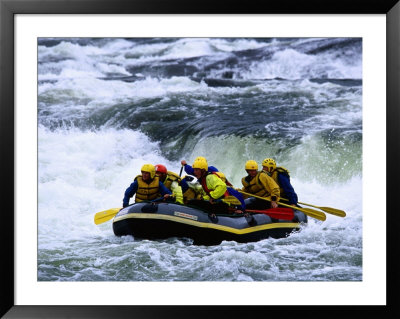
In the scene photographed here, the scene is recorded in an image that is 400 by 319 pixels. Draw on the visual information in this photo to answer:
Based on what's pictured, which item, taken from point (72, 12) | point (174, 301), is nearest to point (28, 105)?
point (72, 12)

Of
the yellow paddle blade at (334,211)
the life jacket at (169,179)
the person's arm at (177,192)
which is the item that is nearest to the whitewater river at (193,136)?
the yellow paddle blade at (334,211)

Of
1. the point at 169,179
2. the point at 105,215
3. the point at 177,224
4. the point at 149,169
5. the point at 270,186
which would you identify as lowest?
the point at 177,224

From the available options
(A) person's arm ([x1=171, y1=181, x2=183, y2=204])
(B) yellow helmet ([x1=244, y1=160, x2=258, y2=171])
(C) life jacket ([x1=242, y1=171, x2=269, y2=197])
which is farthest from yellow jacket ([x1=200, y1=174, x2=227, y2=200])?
(C) life jacket ([x1=242, y1=171, x2=269, y2=197])

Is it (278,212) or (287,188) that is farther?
(287,188)

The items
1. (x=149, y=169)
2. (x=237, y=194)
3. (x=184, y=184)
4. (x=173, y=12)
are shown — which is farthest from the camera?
(x=184, y=184)

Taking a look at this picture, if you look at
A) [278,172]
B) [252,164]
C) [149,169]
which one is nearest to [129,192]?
[149,169]

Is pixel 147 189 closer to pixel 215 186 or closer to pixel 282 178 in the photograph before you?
pixel 215 186

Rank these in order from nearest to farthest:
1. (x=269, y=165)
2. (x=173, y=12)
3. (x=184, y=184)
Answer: (x=173, y=12) < (x=184, y=184) < (x=269, y=165)

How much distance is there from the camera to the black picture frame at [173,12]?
22.9ft

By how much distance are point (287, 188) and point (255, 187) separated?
48 cm

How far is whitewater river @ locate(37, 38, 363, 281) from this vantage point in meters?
7.57

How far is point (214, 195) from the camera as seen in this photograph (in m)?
8.81

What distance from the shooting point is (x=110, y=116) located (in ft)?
30.7

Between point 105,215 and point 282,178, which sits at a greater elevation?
point 282,178
